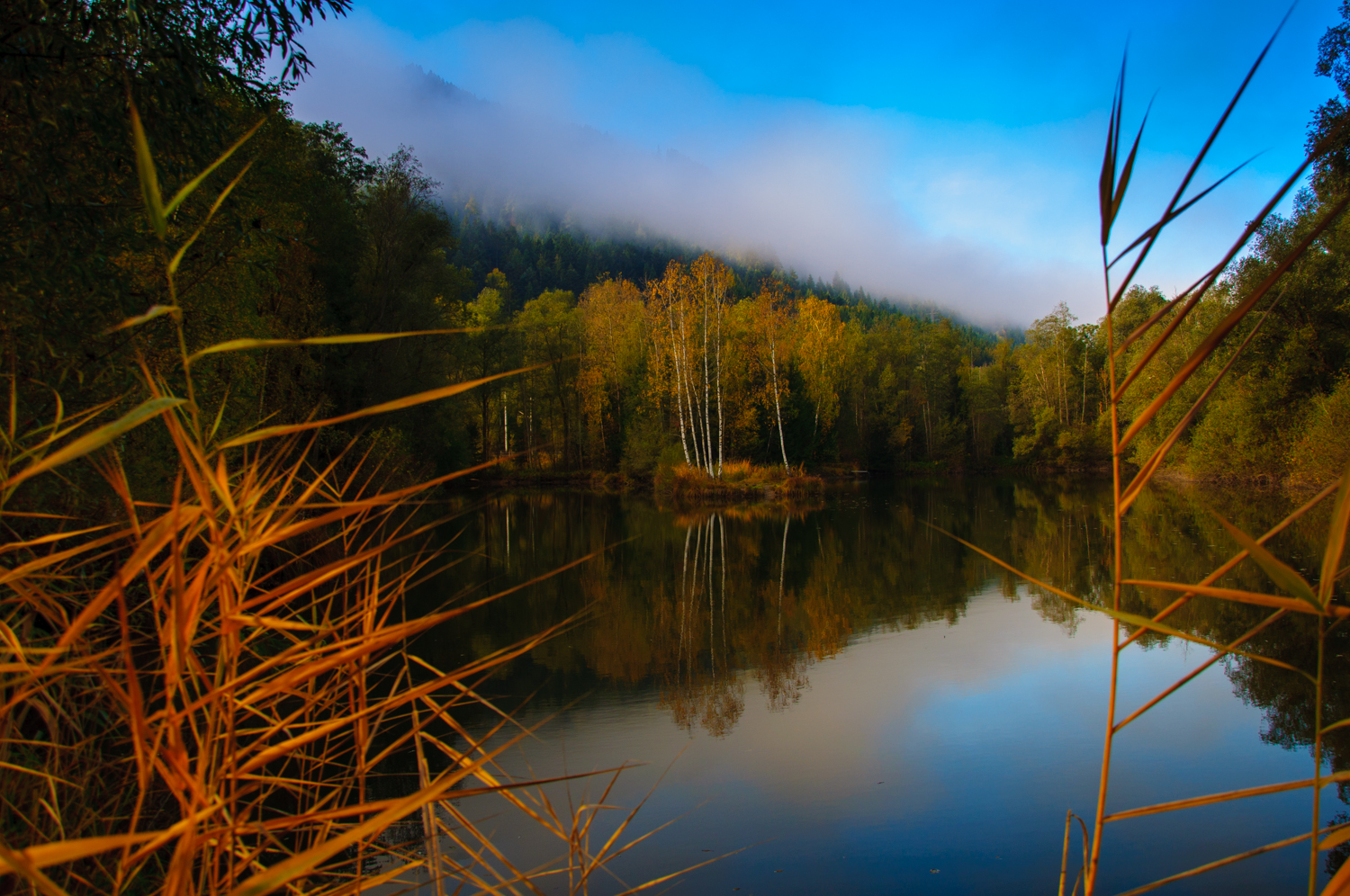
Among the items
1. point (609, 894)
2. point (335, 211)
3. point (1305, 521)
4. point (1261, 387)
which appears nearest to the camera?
point (609, 894)

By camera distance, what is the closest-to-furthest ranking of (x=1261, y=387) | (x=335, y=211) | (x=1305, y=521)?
(x=1305, y=521) < (x=335, y=211) < (x=1261, y=387)

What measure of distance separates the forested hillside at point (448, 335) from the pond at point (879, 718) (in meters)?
2.40

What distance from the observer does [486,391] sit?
28922 mm

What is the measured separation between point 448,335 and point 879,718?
477 centimetres

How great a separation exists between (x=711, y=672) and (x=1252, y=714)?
13.3ft

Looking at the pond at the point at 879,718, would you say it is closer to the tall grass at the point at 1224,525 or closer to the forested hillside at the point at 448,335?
the tall grass at the point at 1224,525

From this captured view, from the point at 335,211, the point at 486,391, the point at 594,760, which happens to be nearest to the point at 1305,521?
the point at 594,760

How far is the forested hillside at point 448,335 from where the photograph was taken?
3309mm

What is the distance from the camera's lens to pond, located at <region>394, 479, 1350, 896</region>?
3.75 metres

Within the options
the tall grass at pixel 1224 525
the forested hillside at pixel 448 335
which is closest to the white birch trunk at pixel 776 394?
the forested hillside at pixel 448 335

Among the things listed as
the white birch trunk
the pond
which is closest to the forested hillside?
the white birch trunk

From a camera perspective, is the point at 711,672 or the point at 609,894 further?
the point at 711,672

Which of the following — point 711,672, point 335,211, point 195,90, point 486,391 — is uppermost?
point 335,211

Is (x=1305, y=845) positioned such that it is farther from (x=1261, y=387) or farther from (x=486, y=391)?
(x=486, y=391)
